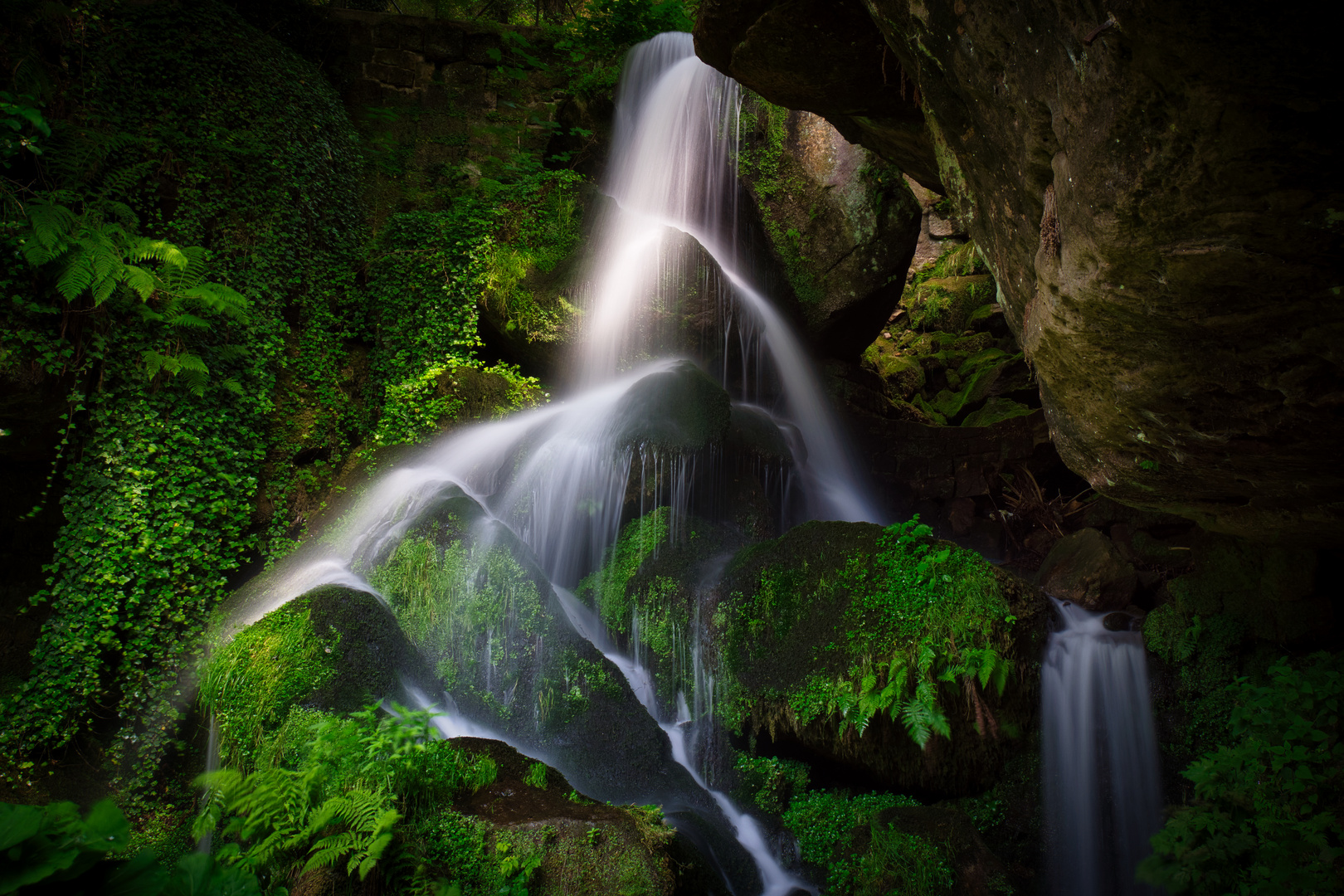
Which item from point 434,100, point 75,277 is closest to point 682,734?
point 75,277

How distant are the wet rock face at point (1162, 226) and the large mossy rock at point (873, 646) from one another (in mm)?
1391

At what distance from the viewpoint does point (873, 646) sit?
5098 mm

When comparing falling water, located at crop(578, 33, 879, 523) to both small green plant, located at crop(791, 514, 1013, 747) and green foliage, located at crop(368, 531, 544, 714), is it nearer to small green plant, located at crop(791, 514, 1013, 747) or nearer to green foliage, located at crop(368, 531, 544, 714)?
small green plant, located at crop(791, 514, 1013, 747)

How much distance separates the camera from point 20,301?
5.98m

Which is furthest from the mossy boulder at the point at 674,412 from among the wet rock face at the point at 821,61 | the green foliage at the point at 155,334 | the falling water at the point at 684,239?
the green foliage at the point at 155,334

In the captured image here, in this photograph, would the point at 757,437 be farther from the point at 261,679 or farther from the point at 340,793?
the point at 340,793

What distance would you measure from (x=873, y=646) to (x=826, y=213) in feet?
24.3

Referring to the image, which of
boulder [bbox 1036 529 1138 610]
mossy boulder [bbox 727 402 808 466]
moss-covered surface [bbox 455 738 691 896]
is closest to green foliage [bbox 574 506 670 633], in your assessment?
mossy boulder [bbox 727 402 808 466]

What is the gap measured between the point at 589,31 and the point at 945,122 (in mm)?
10711

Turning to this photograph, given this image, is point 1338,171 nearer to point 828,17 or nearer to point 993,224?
point 993,224

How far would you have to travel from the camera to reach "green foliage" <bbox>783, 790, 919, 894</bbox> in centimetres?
460

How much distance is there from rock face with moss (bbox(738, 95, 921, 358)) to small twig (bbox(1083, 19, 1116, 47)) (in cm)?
813

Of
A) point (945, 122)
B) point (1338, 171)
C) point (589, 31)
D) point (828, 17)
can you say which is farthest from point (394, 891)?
point (589, 31)

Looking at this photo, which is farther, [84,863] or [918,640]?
[918,640]
